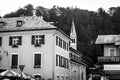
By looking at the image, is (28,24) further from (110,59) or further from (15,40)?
(110,59)

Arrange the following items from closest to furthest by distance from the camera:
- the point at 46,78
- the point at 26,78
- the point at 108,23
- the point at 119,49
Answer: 1. the point at 26,78
2. the point at 46,78
3. the point at 119,49
4. the point at 108,23

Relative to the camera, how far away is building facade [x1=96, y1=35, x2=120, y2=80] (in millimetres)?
38000

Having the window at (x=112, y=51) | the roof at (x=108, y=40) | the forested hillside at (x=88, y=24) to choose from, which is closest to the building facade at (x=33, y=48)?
the roof at (x=108, y=40)

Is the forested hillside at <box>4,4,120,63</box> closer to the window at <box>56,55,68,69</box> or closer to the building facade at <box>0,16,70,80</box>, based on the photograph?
the window at <box>56,55,68,69</box>

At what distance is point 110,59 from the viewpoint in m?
38.6

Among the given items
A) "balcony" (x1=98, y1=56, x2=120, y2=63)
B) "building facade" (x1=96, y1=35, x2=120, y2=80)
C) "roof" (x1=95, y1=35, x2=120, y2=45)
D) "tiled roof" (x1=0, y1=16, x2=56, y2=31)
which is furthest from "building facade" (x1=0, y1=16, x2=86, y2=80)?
"building facade" (x1=96, y1=35, x2=120, y2=80)

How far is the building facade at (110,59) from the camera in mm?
38000

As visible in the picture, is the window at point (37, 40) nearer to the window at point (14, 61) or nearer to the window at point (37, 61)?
the window at point (37, 61)

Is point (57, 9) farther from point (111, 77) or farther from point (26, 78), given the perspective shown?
point (26, 78)

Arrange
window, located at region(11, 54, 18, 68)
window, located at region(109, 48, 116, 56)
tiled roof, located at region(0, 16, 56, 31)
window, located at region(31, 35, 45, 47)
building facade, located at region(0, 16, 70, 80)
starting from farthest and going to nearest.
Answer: window, located at region(109, 48, 116, 56)
window, located at region(11, 54, 18, 68)
tiled roof, located at region(0, 16, 56, 31)
window, located at region(31, 35, 45, 47)
building facade, located at region(0, 16, 70, 80)

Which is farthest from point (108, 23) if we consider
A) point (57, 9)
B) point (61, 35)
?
point (61, 35)

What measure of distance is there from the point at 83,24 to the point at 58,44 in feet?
214

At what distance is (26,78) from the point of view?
1164 inches

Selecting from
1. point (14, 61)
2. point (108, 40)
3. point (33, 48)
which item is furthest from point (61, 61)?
point (108, 40)
